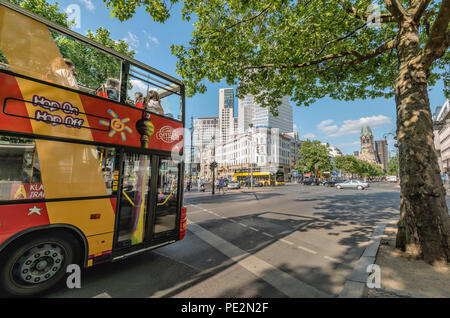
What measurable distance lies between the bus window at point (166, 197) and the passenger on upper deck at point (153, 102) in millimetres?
1311

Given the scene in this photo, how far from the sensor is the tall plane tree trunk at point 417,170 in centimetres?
388

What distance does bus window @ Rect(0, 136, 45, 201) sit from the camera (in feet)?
8.84

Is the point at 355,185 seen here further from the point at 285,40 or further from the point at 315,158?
the point at 285,40

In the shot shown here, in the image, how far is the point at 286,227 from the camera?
7.42 m

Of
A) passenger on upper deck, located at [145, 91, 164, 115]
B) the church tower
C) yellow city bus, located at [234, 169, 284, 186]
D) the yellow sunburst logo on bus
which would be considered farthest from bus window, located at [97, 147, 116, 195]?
the church tower

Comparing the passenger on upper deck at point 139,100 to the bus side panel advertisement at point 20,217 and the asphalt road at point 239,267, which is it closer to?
the bus side panel advertisement at point 20,217

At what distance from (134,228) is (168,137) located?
231 centimetres

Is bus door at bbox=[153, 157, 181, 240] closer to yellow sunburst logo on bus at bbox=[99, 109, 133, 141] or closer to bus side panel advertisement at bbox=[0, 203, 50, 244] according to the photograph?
yellow sunburst logo on bus at bbox=[99, 109, 133, 141]

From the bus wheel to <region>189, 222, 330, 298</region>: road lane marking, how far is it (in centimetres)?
328

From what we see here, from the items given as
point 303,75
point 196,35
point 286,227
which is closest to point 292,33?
point 303,75

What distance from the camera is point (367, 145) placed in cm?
14700

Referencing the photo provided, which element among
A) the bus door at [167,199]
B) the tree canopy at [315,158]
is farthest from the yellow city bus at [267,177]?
the bus door at [167,199]

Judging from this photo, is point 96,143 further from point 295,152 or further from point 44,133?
point 295,152

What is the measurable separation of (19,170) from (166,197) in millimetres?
2755
